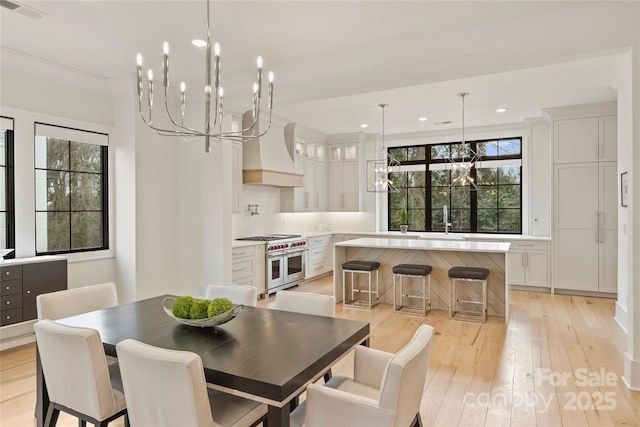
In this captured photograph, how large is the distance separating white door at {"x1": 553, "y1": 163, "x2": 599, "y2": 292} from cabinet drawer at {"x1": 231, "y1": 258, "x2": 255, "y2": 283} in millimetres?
4498

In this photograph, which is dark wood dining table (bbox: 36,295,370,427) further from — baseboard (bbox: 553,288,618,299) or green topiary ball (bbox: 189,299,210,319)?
baseboard (bbox: 553,288,618,299)

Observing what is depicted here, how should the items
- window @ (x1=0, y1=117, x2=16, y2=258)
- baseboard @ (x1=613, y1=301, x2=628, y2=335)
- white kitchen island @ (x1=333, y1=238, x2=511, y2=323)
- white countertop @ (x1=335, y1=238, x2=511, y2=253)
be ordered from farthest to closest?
1. white kitchen island @ (x1=333, y1=238, x2=511, y2=323)
2. white countertop @ (x1=335, y1=238, x2=511, y2=253)
3. baseboard @ (x1=613, y1=301, x2=628, y2=335)
4. window @ (x1=0, y1=117, x2=16, y2=258)

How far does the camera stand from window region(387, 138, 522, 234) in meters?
7.19

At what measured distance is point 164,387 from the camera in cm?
151

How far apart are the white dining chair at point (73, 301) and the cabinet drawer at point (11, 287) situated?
1.23 m

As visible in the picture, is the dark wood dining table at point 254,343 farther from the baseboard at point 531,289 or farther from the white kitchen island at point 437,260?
the baseboard at point 531,289

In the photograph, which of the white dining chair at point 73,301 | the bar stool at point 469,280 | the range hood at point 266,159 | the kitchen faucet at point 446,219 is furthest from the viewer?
the kitchen faucet at point 446,219

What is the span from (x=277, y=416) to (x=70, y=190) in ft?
13.0

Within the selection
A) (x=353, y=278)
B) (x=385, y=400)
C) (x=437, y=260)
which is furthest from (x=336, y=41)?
(x=353, y=278)

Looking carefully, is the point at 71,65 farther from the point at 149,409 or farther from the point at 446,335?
the point at 446,335

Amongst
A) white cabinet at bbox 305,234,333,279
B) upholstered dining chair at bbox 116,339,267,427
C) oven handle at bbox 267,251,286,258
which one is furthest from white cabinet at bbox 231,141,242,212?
upholstered dining chair at bbox 116,339,267,427

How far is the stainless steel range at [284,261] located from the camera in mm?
5810

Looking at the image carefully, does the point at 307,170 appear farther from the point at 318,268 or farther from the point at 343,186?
the point at 318,268

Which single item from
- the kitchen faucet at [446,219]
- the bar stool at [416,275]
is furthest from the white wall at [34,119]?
the kitchen faucet at [446,219]
